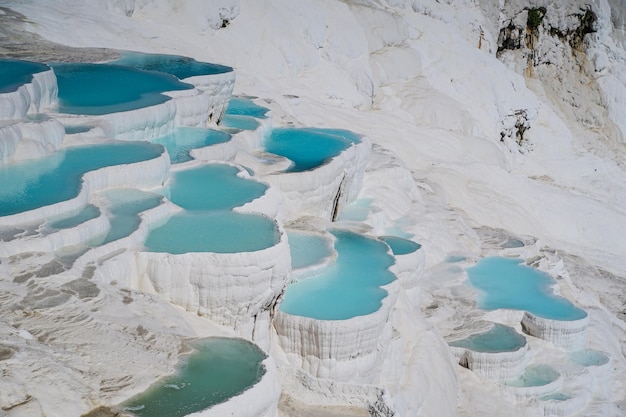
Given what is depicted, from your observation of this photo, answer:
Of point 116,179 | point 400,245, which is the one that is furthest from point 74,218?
point 400,245

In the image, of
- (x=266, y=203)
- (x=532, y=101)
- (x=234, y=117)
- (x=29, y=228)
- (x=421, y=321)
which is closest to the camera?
(x=29, y=228)

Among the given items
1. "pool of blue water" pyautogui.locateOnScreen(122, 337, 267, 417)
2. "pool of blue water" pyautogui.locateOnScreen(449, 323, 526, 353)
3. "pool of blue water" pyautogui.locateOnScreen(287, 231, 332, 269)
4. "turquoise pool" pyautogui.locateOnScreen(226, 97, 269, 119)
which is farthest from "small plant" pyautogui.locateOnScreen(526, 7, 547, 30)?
"pool of blue water" pyautogui.locateOnScreen(122, 337, 267, 417)

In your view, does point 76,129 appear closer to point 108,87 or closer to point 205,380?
point 108,87

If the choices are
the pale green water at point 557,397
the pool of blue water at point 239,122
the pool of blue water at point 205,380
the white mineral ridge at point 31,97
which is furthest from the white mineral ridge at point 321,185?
the pool of blue water at point 205,380

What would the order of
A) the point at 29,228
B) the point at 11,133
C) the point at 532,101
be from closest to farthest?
the point at 29,228, the point at 11,133, the point at 532,101

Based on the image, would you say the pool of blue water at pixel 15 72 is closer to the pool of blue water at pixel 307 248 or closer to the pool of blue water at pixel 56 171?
the pool of blue water at pixel 56 171

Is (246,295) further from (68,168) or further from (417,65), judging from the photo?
(417,65)

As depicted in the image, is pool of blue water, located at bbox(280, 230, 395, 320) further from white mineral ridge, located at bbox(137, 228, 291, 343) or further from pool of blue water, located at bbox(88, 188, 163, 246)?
pool of blue water, located at bbox(88, 188, 163, 246)

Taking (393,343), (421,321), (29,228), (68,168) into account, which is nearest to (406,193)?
(421,321)
